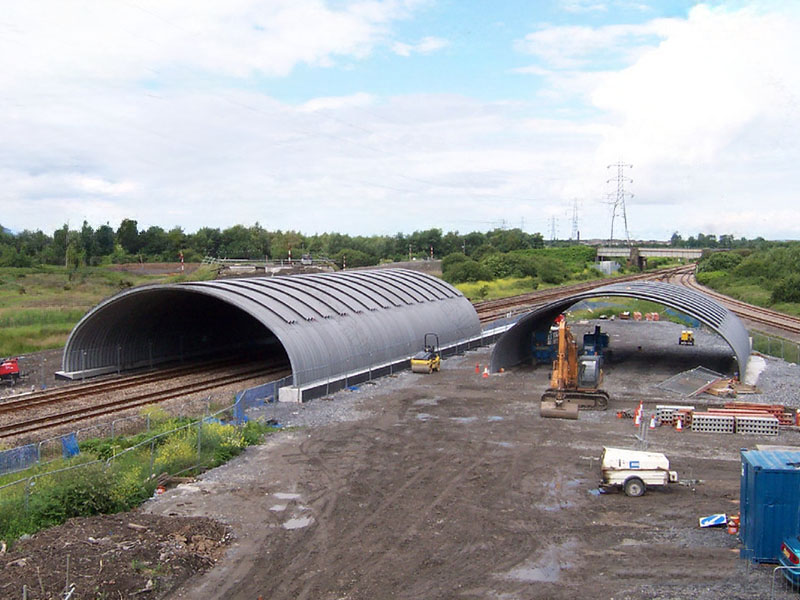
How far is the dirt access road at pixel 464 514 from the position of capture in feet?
43.2

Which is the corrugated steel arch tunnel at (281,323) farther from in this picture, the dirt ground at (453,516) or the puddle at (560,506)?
the puddle at (560,506)

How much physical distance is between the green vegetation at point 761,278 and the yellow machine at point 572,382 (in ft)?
151

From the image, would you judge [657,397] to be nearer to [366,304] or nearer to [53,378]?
[366,304]

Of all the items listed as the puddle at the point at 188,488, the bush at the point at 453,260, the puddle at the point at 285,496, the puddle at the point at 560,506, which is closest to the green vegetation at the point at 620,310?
the bush at the point at 453,260

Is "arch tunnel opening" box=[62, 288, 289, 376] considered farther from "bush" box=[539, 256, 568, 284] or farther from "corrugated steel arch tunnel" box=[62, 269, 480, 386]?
"bush" box=[539, 256, 568, 284]

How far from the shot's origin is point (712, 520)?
51.5 feet

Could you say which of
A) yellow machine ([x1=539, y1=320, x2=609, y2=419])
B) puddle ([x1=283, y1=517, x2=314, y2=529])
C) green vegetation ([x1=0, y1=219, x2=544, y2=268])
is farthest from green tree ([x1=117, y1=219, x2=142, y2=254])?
puddle ([x1=283, y1=517, x2=314, y2=529])

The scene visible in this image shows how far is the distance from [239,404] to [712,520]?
48.9 feet

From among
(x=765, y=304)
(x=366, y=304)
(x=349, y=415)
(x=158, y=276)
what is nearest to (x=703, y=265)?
(x=765, y=304)

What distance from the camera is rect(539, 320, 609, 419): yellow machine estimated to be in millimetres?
27000

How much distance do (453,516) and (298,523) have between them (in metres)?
3.46

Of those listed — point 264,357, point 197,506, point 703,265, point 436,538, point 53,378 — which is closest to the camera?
point 436,538

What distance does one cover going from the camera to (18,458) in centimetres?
1844

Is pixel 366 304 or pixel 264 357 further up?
pixel 366 304
